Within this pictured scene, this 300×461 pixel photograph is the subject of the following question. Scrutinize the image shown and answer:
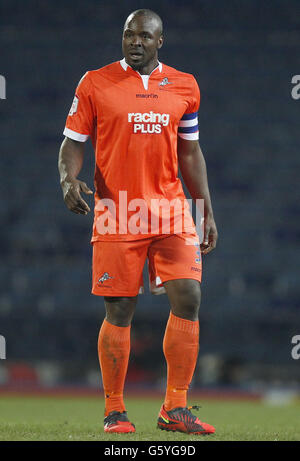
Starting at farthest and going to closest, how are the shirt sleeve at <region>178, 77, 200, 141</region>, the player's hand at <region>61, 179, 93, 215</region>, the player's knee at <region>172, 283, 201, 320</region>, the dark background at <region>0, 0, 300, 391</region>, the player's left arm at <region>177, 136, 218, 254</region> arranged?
the dark background at <region>0, 0, 300, 391</region> < the player's left arm at <region>177, 136, 218, 254</region> < the shirt sleeve at <region>178, 77, 200, 141</region> < the player's knee at <region>172, 283, 201, 320</region> < the player's hand at <region>61, 179, 93, 215</region>

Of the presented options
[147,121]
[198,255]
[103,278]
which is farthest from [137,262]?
[147,121]

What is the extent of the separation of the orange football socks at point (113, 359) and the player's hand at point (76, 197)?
24.6 inches

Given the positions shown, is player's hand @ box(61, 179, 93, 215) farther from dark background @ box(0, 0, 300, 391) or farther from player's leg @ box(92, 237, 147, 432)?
dark background @ box(0, 0, 300, 391)

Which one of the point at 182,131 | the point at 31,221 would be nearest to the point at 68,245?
the point at 31,221

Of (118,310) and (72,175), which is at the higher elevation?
(72,175)

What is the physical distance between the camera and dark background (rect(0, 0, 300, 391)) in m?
12.3

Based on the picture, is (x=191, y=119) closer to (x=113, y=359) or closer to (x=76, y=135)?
(x=76, y=135)

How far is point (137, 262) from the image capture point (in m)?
3.80

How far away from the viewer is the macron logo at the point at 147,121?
373cm

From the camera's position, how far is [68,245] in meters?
13.7

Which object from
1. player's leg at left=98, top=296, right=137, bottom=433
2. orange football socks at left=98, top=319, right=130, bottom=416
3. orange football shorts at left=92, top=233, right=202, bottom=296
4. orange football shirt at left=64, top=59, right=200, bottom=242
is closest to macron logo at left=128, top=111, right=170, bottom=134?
orange football shirt at left=64, top=59, right=200, bottom=242

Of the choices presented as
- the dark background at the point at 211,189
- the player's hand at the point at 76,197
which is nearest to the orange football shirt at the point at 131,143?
the player's hand at the point at 76,197

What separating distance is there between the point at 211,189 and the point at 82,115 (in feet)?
37.2

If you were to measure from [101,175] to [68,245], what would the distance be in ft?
32.7
